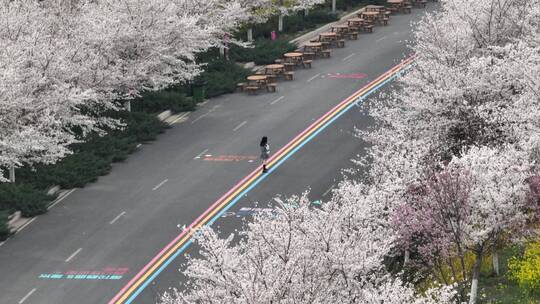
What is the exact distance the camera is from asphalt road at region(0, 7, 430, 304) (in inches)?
1750

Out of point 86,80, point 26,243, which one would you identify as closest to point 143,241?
point 26,243

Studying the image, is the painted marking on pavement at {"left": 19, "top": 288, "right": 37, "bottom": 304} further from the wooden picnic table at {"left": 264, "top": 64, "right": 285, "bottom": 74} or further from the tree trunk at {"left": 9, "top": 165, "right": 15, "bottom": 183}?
the wooden picnic table at {"left": 264, "top": 64, "right": 285, "bottom": 74}

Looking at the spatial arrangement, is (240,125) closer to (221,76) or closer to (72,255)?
A: (221,76)

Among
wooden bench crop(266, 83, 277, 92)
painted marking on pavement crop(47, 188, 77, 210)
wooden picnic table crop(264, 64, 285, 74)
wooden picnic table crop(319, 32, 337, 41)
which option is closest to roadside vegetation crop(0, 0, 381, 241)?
painted marking on pavement crop(47, 188, 77, 210)

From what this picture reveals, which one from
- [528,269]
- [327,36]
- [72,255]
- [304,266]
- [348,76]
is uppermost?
[304,266]

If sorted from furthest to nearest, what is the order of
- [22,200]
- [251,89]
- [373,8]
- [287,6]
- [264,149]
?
1. [373,8]
2. [287,6]
3. [251,89]
4. [264,149]
5. [22,200]

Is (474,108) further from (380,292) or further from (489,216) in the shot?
(380,292)

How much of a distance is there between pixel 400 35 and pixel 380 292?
5335 centimetres

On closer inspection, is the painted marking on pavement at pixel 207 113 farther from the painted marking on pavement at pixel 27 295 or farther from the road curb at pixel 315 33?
the painted marking on pavement at pixel 27 295

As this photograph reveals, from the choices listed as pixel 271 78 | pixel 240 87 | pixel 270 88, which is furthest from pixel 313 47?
pixel 240 87

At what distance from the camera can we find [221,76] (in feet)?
231

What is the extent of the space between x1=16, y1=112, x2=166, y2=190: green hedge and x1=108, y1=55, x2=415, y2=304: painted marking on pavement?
721 centimetres

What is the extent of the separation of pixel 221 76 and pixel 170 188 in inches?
712

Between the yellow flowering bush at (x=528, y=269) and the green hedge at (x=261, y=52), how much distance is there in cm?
3746
